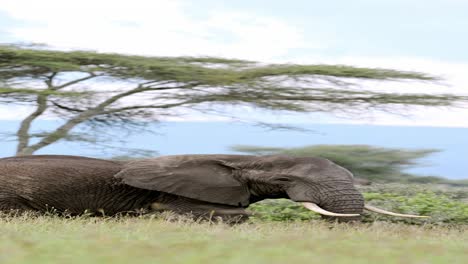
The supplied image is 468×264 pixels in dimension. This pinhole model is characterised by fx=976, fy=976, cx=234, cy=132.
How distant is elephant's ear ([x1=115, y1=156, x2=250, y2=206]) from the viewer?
11.5 meters

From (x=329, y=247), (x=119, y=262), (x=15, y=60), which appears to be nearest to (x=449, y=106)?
(x=15, y=60)

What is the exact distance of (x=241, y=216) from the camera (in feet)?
37.6

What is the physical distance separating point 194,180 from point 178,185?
198mm

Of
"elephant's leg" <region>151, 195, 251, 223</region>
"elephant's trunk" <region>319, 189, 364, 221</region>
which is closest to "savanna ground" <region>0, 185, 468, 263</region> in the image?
"elephant's trunk" <region>319, 189, 364, 221</region>

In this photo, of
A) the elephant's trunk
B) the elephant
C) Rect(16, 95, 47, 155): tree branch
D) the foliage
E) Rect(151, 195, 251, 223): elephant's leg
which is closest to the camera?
the elephant's trunk

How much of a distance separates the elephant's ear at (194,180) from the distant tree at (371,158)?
8.81 meters

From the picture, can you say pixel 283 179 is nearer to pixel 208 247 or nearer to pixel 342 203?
pixel 342 203

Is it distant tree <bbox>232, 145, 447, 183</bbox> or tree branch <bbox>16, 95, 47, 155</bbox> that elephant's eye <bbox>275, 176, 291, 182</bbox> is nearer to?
distant tree <bbox>232, 145, 447, 183</bbox>

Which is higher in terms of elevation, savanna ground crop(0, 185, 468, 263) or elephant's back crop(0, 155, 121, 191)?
Answer: savanna ground crop(0, 185, 468, 263)

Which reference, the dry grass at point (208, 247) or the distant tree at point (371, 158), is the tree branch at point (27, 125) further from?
the dry grass at point (208, 247)

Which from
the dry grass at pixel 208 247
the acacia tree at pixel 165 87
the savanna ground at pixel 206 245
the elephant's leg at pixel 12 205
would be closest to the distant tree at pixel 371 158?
the acacia tree at pixel 165 87

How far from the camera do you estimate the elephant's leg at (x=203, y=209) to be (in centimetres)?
1142

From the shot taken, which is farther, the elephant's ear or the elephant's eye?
the elephant's ear

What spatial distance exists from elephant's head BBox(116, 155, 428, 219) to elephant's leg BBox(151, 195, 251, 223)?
0.27 feet
